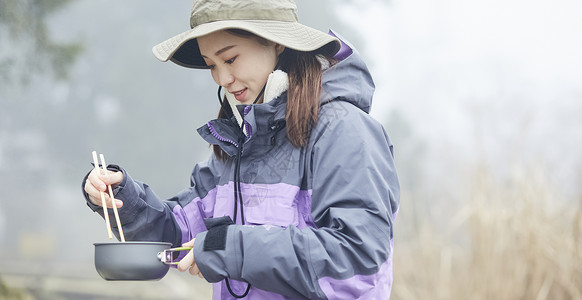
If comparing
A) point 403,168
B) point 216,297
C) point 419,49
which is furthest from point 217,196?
point 419,49

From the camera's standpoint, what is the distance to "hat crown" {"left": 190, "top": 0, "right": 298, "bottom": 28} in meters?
1.60

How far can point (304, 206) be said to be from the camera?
1530 mm

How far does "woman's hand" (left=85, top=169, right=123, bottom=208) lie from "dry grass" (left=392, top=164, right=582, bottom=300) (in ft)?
6.27

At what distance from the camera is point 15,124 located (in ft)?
60.0

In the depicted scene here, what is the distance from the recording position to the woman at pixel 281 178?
135 centimetres

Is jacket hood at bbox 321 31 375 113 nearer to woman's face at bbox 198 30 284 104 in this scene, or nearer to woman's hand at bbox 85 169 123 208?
woman's face at bbox 198 30 284 104

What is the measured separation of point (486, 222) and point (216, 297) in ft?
5.75

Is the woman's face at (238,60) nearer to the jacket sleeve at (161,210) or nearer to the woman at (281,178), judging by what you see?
the woman at (281,178)

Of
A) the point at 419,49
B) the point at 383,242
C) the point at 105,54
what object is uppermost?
the point at 383,242

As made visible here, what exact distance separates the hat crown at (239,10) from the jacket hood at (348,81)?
7.0 inches

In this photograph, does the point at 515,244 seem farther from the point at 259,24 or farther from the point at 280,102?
the point at 259,24

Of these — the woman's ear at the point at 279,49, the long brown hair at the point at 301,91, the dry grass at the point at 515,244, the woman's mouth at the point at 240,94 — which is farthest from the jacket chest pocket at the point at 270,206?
the dry grass at the point at 515,244

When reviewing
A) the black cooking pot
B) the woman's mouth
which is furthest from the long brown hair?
the black cooking pot

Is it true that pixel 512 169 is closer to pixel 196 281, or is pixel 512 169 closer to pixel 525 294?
pixel 525 294
